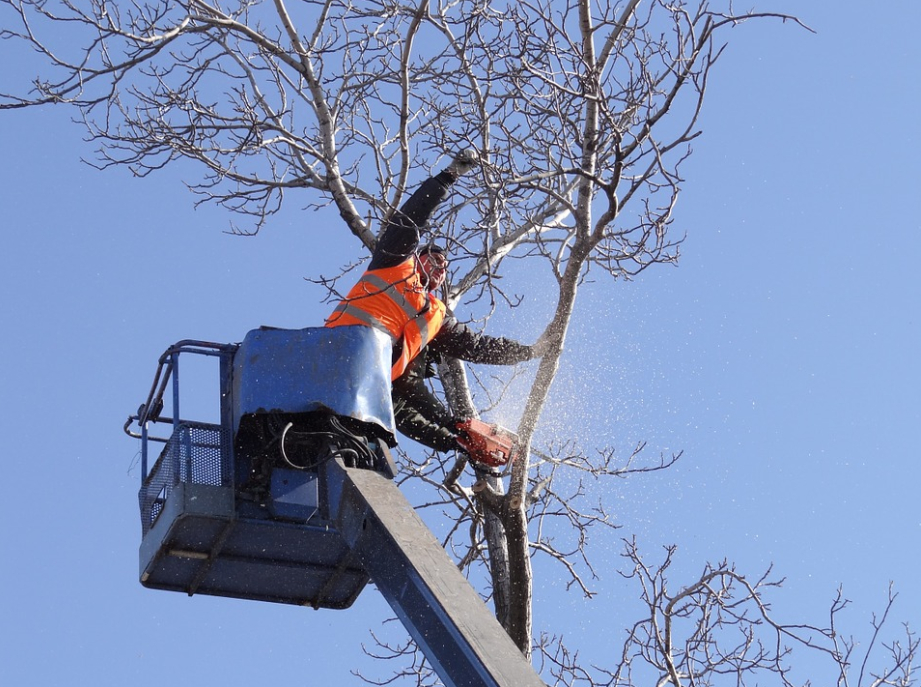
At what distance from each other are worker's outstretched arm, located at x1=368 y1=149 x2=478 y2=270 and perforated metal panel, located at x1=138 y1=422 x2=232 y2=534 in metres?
1.43

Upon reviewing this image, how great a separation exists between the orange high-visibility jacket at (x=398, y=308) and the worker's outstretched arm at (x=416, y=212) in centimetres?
6

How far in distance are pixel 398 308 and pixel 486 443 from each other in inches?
37.7

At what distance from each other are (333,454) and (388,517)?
729 mm

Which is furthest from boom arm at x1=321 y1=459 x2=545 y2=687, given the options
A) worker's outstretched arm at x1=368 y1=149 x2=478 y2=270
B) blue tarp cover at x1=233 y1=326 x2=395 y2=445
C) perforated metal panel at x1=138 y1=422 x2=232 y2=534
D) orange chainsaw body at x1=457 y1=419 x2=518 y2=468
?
orange chainsaw body at x1=457 y1=419 x2=518 y2=468

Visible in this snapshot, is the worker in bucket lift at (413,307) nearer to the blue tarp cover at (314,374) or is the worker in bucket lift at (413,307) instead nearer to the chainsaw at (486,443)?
the chainsaw at (486,443)

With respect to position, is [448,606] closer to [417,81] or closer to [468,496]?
[468,496]

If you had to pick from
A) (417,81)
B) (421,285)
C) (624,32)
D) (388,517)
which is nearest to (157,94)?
(417,81)

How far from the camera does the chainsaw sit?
7.84m

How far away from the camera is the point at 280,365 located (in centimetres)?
648

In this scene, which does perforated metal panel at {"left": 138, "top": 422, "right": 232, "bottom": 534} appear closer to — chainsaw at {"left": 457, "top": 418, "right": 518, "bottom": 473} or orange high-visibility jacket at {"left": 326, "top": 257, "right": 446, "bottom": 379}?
orange high-visibility jacket at {"left": 326, "top": 257, "right": 446, "bottom": 379}

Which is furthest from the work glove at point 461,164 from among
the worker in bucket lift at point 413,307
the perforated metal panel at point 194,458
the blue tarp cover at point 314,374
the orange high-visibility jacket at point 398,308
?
the perforated metal panel at point 194,458

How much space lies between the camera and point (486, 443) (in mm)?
7836

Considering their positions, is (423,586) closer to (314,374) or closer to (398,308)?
(314,374)

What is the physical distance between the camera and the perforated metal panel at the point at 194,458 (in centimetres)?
641
